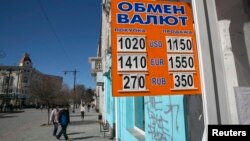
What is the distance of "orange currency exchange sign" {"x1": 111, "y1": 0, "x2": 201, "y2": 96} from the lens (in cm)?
224

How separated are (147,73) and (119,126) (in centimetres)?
759

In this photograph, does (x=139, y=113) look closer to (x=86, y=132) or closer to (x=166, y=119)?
(x=166, y=119)

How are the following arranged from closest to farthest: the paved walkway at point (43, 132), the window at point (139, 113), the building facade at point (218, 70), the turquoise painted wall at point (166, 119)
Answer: the building facade at point (218, 70) < the turquoise painted wall at point (166, 119) < the window at point (139, 113) < the paved walkway at point (43, 132)

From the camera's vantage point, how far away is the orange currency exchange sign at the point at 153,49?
2242 mm

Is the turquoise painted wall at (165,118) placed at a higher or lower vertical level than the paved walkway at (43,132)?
higher

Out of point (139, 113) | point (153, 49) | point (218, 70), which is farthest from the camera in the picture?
point (139, 113)

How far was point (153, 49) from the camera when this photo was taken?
2.35 m

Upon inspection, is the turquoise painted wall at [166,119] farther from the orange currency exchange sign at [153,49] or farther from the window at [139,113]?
the window at [139,113]

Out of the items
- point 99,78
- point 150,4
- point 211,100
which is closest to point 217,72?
point 211,100

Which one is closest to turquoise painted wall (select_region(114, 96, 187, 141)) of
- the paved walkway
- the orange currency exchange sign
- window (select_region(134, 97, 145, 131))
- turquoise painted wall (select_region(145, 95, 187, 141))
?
turquoise painted wall (select_region(145, 95, 187, 141))

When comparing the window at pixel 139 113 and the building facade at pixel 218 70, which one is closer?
the building facade at pixel 218 70

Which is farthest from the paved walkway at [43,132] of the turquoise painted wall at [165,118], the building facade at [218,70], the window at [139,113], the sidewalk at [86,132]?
the building facade at [218,70]

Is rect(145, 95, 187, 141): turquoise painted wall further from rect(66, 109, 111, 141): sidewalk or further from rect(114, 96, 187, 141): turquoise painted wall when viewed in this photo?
rect(66, 109, 111, 141): sidewalk

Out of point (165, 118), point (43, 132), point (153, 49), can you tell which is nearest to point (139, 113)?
point (165, 118)
